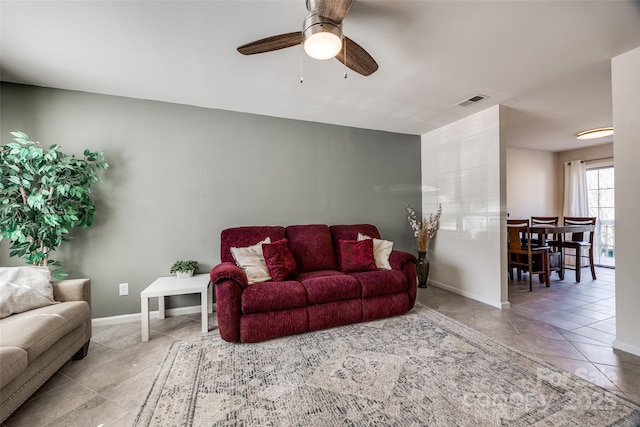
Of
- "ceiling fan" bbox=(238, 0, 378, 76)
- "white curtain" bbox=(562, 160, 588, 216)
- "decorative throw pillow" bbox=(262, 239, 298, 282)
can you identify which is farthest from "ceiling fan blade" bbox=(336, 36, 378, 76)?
"white curtain" bbox=(562, 160, 588, 216)

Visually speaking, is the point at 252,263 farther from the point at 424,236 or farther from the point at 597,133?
the point at 597,133

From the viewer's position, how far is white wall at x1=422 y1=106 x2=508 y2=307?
3242mm

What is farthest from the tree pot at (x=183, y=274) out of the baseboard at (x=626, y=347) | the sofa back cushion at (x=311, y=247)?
the baseboard at (x=626, y=347)

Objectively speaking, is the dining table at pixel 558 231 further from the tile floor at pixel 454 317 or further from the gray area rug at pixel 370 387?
the gray area rug at pixel 370 387

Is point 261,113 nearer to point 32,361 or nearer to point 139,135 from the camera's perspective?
point 139,135

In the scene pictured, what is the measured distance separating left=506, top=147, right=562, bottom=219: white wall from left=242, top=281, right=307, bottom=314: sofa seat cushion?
17.1 feet

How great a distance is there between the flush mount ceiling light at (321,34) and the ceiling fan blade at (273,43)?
0.15m

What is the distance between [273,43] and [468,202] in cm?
315

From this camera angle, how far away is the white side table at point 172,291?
240 cm

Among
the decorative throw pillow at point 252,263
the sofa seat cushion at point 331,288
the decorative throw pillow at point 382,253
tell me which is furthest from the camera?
the decorative throw pillow at point 382,253

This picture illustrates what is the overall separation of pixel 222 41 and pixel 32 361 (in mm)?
2341

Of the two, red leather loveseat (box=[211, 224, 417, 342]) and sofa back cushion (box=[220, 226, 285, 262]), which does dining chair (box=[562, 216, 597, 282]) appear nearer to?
red leather loveseat (box=[211, 224, 417, 342])

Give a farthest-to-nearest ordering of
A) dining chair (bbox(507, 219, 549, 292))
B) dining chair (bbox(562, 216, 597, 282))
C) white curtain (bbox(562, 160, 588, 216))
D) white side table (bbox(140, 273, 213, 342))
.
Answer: white curtain (bbox(562, 160, 588, 216))
dining chair (bbox(562, 216, 597, 282))
dining chair (bbox(507, 219, 549, 292))
white side table (bbox(140, 273, 213, 342))

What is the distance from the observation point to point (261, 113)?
11.2 ft
